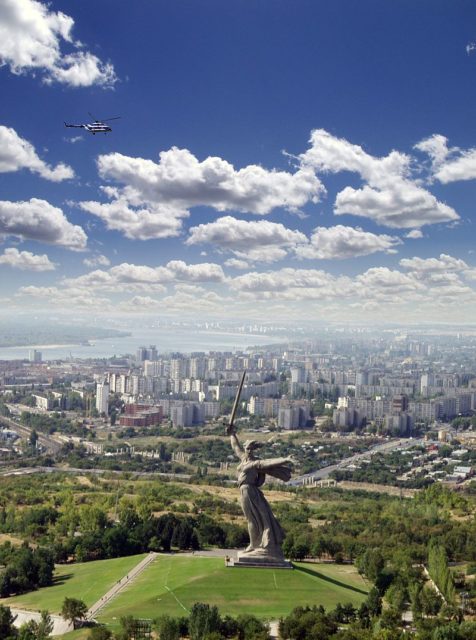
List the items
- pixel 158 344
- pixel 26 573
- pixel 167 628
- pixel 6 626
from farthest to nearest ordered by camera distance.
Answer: pixel 158 344
pixel 26 573
pixel 6 626
pixel 167 628

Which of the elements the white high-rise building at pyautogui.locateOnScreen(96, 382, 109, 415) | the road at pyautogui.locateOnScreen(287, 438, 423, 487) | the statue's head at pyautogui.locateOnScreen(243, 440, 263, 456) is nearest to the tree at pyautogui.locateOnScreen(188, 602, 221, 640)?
the statue's head at pyautogui.locateOnScreen(243, 440, 263, 456)

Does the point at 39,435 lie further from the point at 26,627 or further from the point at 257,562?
the point at 26,627

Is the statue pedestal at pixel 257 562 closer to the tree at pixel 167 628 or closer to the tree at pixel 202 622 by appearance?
the tree at pixel 202 622

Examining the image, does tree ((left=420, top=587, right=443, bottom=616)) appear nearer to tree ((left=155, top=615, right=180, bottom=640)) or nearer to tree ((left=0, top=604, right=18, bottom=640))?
tree ((left=155, top=615, right=180, bottom=640))

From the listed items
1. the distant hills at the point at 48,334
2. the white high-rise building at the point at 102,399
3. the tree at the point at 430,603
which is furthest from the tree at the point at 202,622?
the distant hills at the point at 48,334

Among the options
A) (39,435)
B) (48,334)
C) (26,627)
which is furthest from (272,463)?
(48,334)

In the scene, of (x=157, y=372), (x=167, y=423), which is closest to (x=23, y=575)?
(x=167, y=423)
